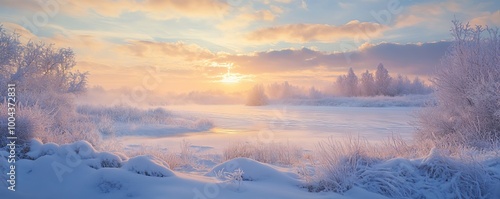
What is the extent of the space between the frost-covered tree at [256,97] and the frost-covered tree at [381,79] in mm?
20275

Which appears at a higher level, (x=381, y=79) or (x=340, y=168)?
(x=381, y=79)

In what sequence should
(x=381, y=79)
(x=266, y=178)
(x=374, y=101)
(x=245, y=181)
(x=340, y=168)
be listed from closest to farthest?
(x=340, y=168), (x=245, y=181), (x=266, y=178), (x=374, y=101), (x=381, y=79)

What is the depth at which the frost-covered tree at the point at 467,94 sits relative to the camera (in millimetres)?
9328

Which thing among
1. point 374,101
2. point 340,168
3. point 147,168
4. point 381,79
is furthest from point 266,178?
point 381,79

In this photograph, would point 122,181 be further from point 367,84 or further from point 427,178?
point 367,84

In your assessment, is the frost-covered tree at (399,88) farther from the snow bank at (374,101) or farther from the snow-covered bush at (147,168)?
the snow-covered bush at (147,168)

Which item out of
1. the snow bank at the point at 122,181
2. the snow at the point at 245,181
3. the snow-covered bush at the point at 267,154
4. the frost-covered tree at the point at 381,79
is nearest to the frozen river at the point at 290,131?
the snow at the point at 245,181

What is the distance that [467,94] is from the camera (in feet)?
33.3

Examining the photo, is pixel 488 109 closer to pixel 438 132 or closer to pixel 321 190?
pixel 438 132

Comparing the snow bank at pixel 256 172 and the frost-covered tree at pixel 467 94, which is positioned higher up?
the frost-covered tree at pixel 467 94

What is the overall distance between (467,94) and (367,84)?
55500 millimetres

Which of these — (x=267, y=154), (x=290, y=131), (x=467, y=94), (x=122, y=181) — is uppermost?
(x=467, y=94)

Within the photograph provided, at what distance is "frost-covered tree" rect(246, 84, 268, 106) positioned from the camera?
191ft

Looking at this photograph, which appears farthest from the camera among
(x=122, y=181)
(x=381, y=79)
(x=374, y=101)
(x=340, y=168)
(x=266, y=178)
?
(x=381, y=79)
